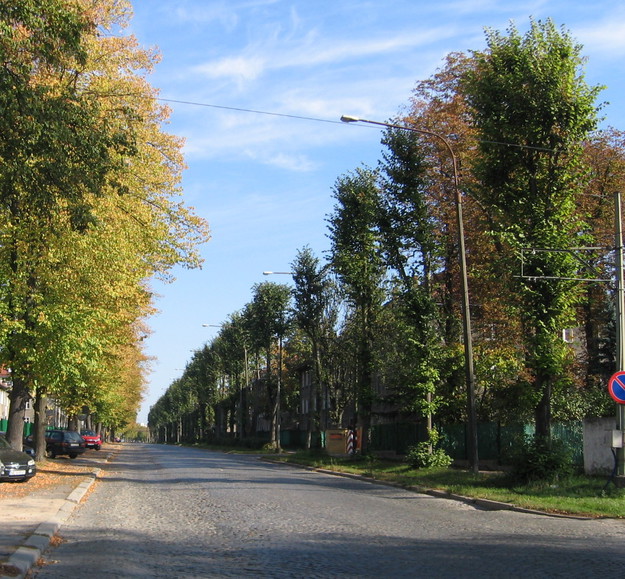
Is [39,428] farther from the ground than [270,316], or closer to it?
closer to it

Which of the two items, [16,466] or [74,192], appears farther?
[16,466]

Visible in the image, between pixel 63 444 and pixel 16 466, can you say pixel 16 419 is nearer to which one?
pixel 16 466

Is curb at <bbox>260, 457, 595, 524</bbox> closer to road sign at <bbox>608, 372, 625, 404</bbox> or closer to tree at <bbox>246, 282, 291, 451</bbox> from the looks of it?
road sign at <bbox>608, 372, 625, 404</bbox>

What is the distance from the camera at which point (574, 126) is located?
19844 millimetres

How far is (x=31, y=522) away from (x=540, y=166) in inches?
612

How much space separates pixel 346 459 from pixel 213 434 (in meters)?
67.2

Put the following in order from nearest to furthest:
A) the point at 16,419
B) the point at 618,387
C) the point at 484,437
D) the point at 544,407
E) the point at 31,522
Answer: the point at 31,522 < the point at 618,387 < the point at 544,407 < the point at 16,419 < the point at 484,437

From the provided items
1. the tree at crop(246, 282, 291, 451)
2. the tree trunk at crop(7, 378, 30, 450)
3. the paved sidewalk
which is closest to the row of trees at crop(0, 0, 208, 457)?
the tree trunk at crop(7, 378, 30, 450)

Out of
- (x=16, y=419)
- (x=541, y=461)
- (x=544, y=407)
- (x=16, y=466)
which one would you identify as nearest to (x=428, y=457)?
(x=544, y=407)

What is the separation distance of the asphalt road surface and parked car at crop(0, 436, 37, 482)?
15.0 feet

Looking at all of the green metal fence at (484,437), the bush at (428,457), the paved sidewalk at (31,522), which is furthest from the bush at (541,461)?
the paved sidewalk at (31,522)

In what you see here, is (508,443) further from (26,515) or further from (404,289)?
(26,515)

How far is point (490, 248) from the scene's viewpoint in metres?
31.2

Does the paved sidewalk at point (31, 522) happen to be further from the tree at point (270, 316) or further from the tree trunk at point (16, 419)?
the tree at point (270, 316)
